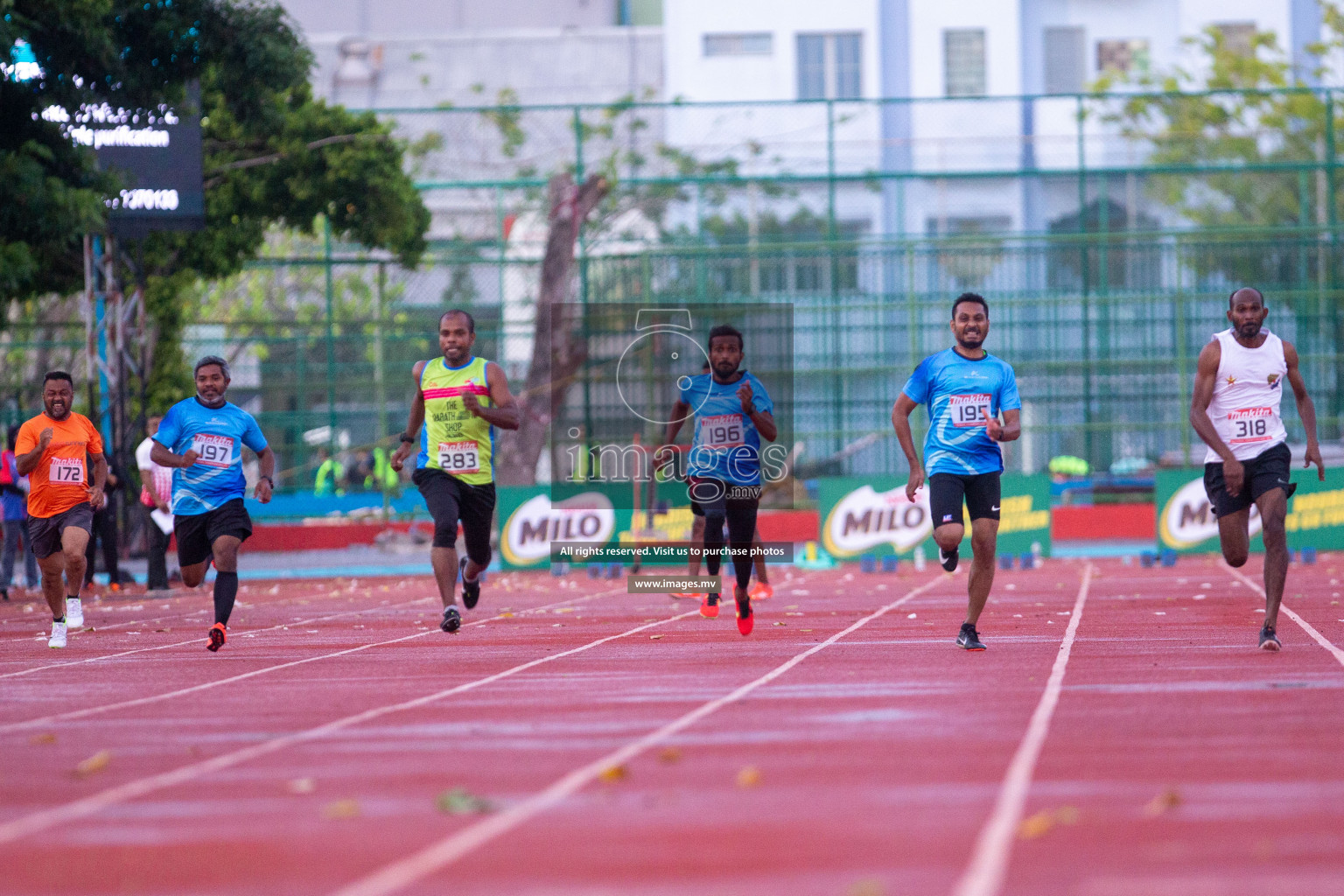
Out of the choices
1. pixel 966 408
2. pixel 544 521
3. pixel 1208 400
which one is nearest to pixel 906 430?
pixel 966 408

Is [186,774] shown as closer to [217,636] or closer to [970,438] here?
[217,636]

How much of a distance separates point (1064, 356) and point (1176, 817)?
2086 cm

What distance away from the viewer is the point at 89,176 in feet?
58.1

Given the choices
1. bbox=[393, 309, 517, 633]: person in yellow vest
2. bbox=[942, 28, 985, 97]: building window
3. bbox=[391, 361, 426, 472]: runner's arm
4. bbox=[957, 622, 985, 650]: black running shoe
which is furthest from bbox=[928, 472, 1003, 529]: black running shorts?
bbox=[942, 28, 985, 97]: building window

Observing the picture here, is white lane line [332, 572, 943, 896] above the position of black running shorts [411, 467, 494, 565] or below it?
below

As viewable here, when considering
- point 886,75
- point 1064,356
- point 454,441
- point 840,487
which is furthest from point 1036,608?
point 886,75

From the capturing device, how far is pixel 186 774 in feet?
21.8

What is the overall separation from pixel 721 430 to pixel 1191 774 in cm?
592

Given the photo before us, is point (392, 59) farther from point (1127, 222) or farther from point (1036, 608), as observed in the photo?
point (1036, 608)

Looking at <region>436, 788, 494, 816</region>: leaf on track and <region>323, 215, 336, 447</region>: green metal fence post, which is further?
<region>323, 215, 336, 447</region>: green metal fence post

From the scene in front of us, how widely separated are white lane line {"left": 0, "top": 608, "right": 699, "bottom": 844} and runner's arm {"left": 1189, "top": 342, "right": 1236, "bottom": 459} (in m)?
4.19

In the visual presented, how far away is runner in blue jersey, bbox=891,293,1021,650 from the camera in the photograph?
10562 mm

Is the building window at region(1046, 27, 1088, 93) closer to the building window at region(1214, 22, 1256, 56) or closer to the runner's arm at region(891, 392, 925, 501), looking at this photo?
the building window at region(1214, 22, 1256, 56)

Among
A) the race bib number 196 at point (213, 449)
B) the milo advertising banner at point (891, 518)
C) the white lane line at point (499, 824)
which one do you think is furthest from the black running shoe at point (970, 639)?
the milo advertising banner at point (891, 518)
